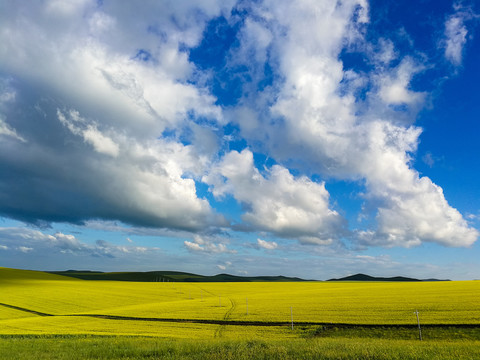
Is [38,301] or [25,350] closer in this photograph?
[25,350]

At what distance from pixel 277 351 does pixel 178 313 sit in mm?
28773

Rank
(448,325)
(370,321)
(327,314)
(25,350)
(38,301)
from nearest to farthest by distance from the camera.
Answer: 1. (25,350)
2. (448,325)
3. (370,321)
4. (327,314)
5. (38,301)

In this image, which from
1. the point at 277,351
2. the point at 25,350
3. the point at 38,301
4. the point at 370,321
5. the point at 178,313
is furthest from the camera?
the point at 38,301

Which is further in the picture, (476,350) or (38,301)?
(38,301)

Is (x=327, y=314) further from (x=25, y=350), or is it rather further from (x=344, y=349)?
(x=25, y=350)

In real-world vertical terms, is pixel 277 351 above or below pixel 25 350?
above

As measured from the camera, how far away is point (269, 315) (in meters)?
36.1

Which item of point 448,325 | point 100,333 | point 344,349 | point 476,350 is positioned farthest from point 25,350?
point 448,325

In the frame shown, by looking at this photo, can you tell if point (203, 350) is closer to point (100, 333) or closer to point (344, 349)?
point (344, 349)

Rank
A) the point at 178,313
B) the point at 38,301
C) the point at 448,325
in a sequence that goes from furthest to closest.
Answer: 1. the point at 38,301
2. the point at 178,313
3. the point at 448,325

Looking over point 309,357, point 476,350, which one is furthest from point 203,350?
point 476,350

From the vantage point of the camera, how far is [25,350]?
19.5 meters

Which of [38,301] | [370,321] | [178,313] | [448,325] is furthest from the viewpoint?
[38,301]

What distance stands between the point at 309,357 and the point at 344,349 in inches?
123
